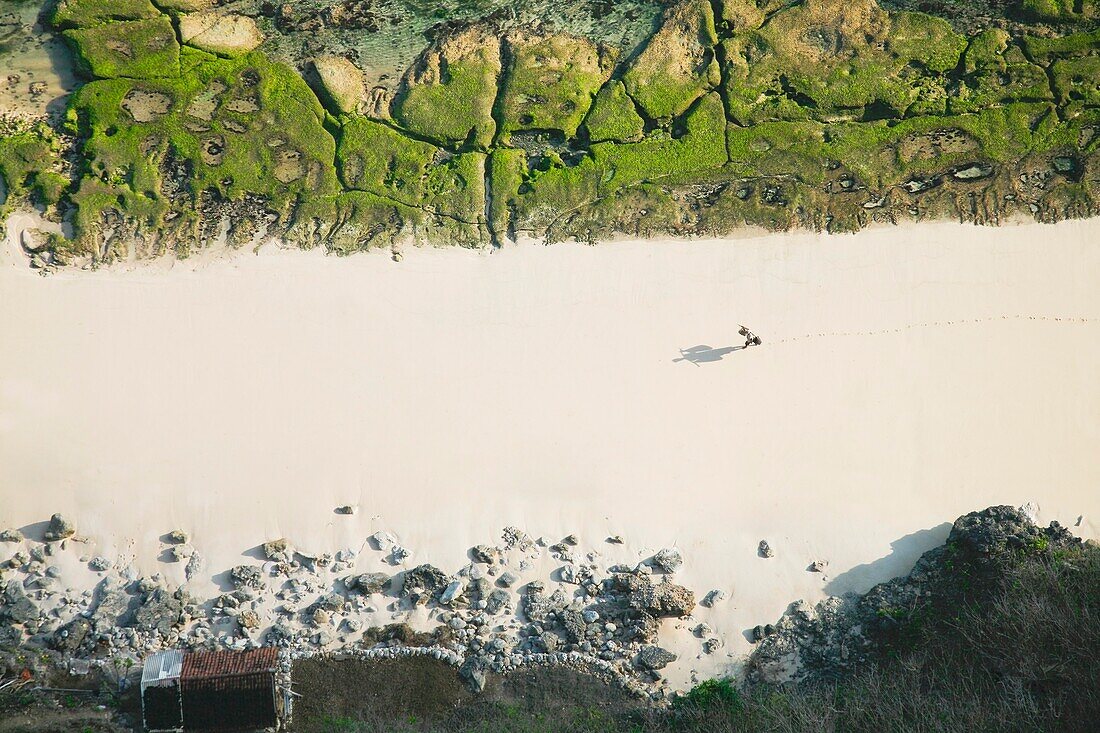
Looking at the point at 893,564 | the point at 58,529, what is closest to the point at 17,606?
the point at 58,529

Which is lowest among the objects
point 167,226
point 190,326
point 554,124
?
point 190,326

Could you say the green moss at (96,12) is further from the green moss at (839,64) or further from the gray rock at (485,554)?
the gray rock at (485,554)

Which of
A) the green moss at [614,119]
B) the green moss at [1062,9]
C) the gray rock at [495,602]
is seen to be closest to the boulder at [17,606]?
the gray rock at [495,602]

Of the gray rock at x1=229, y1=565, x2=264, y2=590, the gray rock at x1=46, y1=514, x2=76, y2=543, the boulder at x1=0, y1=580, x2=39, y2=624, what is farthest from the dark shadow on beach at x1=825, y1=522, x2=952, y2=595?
the boulder at x1=0, y1=580, x2=39, y2=624

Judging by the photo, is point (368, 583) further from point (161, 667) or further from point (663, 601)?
point (663, 601)

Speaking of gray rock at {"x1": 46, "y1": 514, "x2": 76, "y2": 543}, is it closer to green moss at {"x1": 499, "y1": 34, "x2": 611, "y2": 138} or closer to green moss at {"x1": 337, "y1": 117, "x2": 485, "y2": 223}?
green moss at {"x1": 337, "y1": 117, "x2": 485, "y2": 223}

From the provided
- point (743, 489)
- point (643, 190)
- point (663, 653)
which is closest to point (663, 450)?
point (743, 489)

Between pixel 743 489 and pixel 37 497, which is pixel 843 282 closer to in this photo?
pixel 743 489
